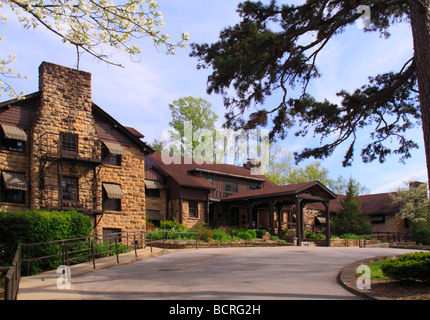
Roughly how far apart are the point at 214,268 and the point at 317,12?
9.10 meters

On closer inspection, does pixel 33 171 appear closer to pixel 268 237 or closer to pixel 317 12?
pixel 317 12

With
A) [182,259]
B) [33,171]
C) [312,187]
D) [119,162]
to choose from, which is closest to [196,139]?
[312,187]

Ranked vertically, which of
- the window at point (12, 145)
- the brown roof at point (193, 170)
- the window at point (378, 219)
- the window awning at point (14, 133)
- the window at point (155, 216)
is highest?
the window awning at point (14, 133)

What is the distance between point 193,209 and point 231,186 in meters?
6.48

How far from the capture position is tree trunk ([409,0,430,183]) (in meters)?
10.5

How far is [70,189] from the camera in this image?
75.7 ft

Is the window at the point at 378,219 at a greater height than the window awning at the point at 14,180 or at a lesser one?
lesser

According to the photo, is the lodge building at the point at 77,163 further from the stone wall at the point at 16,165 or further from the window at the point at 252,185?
the window at the point at 252,185

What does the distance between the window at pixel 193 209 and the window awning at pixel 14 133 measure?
14.9m

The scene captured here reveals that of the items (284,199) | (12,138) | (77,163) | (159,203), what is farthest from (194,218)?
(12,138)

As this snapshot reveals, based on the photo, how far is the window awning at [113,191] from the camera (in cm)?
2452

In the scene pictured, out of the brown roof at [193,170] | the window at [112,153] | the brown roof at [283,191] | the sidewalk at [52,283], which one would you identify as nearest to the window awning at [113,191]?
the window at [112,153]

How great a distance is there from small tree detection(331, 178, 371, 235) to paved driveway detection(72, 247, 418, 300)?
23.3 metres

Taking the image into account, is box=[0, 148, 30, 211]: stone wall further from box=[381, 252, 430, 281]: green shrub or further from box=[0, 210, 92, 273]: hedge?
box=[381, 252, 430, 281]: green shrub
